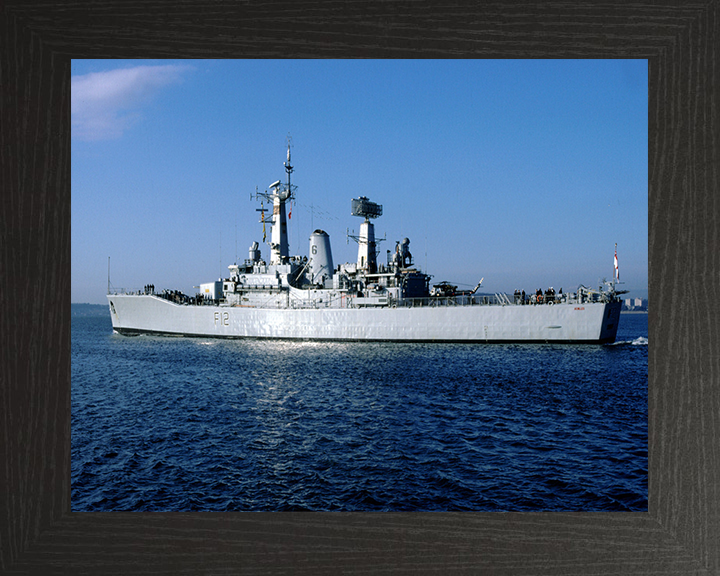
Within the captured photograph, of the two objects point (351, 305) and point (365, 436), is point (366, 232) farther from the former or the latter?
point (365, 436)

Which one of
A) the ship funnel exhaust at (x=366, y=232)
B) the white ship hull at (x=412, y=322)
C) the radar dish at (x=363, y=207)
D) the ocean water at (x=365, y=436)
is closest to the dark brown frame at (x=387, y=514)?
the ocean water at (x=365, y=436)

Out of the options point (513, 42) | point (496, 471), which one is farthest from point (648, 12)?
point (496, 471)

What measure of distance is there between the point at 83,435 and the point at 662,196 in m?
10.7

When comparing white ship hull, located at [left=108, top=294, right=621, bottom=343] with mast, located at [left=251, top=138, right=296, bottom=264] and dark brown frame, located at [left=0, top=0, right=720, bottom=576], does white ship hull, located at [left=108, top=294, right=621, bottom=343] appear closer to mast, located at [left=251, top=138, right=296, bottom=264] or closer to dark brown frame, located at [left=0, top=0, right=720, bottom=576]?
mast, located at [left=251, top=138, right=296, bottom=264]

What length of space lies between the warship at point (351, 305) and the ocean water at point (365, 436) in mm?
4433

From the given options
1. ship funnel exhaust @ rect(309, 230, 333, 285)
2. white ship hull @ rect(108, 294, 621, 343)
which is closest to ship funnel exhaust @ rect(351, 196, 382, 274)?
ship funnel exhaust @ rect(309, 230, 333, 285)

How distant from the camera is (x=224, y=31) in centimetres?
162

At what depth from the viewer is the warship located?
79.4 feet

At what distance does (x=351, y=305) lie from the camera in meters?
28.5

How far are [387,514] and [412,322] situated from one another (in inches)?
957

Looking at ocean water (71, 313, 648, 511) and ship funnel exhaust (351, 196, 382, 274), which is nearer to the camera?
ocean water (71, 313, 648, 511)

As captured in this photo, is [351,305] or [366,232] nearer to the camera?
[351,305]

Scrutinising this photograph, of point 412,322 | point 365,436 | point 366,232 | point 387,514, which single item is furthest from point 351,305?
point 387,514

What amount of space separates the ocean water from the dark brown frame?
3.46m
